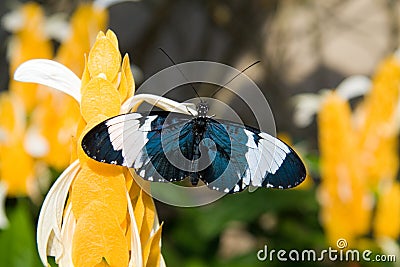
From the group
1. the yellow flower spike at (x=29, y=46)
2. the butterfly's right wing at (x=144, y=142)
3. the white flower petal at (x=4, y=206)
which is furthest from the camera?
the yellow flower spike at (x=29, y=46)

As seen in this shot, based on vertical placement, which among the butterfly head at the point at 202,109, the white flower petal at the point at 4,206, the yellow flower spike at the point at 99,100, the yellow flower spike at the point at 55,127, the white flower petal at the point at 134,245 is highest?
the yellow flower spike at the point at 55,127

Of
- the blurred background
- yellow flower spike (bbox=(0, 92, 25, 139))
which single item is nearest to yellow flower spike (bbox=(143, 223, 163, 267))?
the blurred background

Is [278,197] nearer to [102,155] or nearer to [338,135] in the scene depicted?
[338,135]

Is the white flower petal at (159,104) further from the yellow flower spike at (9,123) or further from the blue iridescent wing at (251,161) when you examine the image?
the yellow flower spike at (9,123)

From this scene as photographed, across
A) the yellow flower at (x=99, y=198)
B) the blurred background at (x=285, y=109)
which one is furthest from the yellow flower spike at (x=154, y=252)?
the blurred background at (x=285, y=109)

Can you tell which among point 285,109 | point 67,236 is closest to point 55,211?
point 67,236

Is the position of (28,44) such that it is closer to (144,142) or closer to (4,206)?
(4,206)

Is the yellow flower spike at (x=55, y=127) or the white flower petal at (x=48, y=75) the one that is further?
the yellow flower spike at (x=55, y=127)
